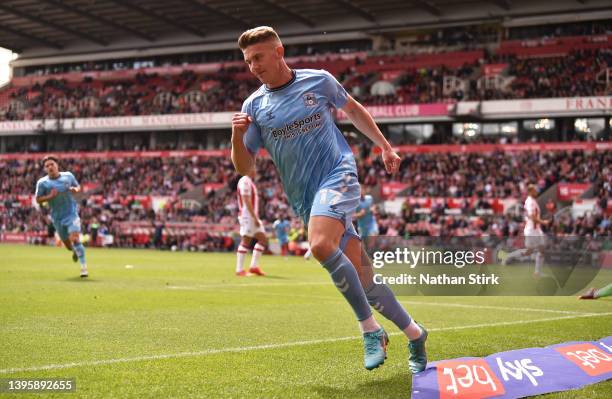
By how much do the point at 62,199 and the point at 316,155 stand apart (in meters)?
11.0

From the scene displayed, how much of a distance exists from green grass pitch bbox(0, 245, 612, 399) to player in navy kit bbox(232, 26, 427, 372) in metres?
0.47

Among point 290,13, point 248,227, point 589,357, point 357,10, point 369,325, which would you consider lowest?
point 589,357

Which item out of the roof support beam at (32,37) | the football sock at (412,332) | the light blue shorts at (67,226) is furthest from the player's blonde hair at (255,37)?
the roof support beam at (32,37)

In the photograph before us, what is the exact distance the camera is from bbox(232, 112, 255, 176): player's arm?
5.63m

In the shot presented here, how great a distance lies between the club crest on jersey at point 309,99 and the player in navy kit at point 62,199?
1040cm

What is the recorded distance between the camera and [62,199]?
15586mm

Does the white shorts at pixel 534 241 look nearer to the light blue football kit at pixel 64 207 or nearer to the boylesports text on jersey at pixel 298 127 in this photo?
the light blue football kit at pixel 64 207

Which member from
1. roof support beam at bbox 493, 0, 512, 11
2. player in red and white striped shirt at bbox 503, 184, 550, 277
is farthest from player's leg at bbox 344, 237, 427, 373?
roof support beam at bbox 493, 0, 512, 11

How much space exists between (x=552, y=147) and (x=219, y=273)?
26406 millimetres

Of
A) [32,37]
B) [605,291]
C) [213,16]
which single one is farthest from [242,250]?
[32,37]

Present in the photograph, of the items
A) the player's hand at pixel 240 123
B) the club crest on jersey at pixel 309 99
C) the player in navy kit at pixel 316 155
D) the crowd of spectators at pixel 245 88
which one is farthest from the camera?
the crowd of spectators at pixel 245 88

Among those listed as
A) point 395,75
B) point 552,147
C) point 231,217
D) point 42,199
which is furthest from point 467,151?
point 42,199

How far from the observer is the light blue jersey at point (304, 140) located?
571cm

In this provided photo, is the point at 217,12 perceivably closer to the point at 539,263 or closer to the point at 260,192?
the point at 260,192
